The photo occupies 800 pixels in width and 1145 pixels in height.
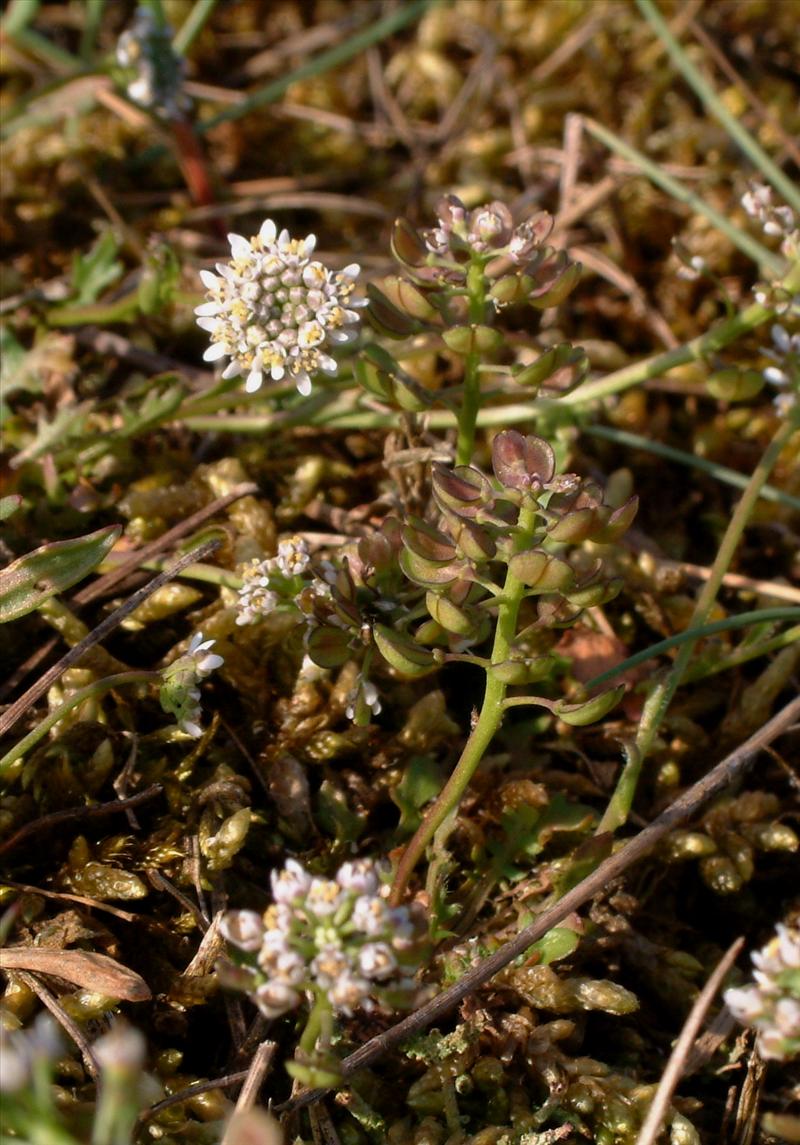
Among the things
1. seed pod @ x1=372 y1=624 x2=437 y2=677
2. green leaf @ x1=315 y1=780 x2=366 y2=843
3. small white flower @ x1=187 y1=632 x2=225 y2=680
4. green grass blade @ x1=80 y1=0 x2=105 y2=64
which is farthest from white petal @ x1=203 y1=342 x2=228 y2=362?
green grass blade @ x1=80 y1=0 x2=105 y2=64

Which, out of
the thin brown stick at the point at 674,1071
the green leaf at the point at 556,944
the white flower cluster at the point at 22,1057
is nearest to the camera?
the white flower cluster at the point at 22,1057

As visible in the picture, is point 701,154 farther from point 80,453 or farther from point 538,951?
point 538,951

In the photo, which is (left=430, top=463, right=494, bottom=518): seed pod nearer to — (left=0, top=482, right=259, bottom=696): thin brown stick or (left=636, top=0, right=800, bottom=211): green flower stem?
(left=0, top=482, right=259, bottom=696): thin brown stick

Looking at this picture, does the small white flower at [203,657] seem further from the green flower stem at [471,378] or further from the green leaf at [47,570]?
the green flower stem at [471,378]

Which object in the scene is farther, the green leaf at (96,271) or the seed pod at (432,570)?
the green leaf at (96,271)

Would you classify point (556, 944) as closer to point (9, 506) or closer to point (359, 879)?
point (359, 879)

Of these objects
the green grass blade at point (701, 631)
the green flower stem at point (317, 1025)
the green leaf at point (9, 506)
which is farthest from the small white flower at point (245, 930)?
the green leaf at point (9, 506)

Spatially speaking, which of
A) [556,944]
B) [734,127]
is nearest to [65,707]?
[556,944]
